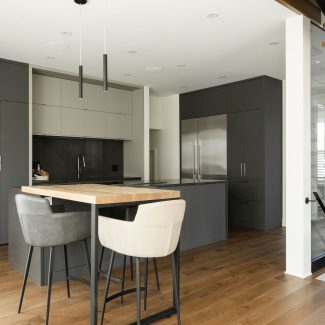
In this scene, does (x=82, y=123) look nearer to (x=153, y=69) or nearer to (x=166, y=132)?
(x=153, y=69)

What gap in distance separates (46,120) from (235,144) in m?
3.29

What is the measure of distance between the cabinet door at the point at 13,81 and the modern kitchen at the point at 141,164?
0.02 metres

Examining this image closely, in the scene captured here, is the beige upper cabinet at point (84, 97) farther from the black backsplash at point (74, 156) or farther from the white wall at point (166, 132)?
the white wall at point (166, 132)

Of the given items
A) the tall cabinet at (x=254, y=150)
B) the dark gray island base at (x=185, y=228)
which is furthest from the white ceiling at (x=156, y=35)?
the dark gray island base at (x=185, y=228)

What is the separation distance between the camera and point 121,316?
247cm

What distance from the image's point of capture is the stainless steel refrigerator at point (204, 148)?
631 cm

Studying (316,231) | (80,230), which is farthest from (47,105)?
(316,231)

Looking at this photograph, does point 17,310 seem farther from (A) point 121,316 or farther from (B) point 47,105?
(B) point 47,105

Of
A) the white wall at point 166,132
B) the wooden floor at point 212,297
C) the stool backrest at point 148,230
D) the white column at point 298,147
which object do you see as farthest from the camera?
the white wall at point 166,132

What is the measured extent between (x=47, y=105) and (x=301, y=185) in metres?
4.02

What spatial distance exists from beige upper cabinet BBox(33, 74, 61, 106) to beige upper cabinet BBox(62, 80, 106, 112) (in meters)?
0.11

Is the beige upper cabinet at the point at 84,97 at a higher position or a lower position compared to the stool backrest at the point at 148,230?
higher

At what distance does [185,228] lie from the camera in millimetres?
4406

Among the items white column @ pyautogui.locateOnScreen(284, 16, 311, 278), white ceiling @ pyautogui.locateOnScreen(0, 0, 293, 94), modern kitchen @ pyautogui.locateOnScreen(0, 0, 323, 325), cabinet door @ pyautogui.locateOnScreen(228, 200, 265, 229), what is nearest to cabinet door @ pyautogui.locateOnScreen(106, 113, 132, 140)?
modern kitchen @ pyautogui.locateOnScreen(0, 0, 323, 325)
